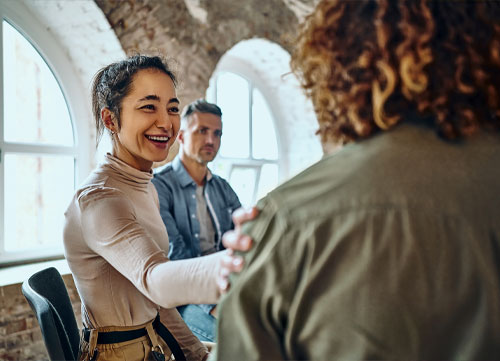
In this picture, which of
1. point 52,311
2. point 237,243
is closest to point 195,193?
point 52,311

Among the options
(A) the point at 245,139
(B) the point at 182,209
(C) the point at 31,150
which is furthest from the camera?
(A) the point at 245,139

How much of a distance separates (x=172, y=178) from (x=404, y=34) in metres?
2.27

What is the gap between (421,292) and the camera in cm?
69

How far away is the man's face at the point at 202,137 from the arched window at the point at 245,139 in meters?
1.75

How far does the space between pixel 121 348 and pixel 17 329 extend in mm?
1538

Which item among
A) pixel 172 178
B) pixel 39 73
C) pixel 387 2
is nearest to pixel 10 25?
pixel 39 73

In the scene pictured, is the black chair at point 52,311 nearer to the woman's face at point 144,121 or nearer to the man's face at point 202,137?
the woman's face at point 144,121

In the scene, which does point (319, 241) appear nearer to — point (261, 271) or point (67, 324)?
point (261, 271)

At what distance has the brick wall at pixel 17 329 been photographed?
252 cm

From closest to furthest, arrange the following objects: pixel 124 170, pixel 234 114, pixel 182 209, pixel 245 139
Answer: pixel 124 170, pixel 182 209, pixel 234 114, pixel 245 139

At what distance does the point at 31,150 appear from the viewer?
3.15m

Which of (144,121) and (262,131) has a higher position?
(262,131)

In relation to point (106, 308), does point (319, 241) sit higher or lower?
higher

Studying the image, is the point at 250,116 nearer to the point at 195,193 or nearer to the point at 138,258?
the point at 195,193
